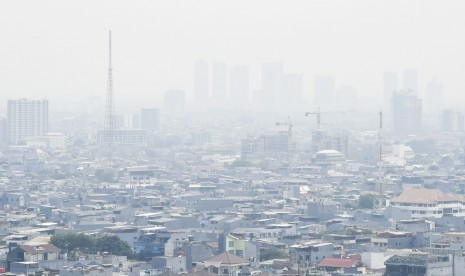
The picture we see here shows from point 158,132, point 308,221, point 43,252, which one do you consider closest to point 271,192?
point 308,221

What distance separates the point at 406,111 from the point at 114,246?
96.5 meters

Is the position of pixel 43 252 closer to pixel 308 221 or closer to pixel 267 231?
pixel 267 231

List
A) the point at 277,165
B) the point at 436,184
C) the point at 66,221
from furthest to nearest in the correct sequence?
the point at 277,165
the point at 436,184
the point at 66,221

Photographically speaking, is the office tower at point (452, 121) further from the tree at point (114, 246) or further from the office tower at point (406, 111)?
the tree at point (114, 246)

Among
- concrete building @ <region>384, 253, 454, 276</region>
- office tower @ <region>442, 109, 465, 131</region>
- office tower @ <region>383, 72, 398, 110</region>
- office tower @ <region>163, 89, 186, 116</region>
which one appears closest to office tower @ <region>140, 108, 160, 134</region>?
office tower @ <region>442, 109, 465, 131</region>

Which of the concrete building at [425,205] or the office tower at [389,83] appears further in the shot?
the office tower at [389,83]

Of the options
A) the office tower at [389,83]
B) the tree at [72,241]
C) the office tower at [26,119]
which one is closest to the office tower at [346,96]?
the office tower at [389,83]

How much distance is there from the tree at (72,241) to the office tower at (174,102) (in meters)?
145

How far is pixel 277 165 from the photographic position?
287 feet

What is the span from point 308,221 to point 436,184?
43.1 ft

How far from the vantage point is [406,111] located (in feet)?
441

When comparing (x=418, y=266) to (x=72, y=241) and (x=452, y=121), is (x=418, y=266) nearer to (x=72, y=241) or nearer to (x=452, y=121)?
(x=72, y=241)

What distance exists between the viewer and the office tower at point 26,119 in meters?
119

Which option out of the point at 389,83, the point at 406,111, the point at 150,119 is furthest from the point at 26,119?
the point at 389,83
